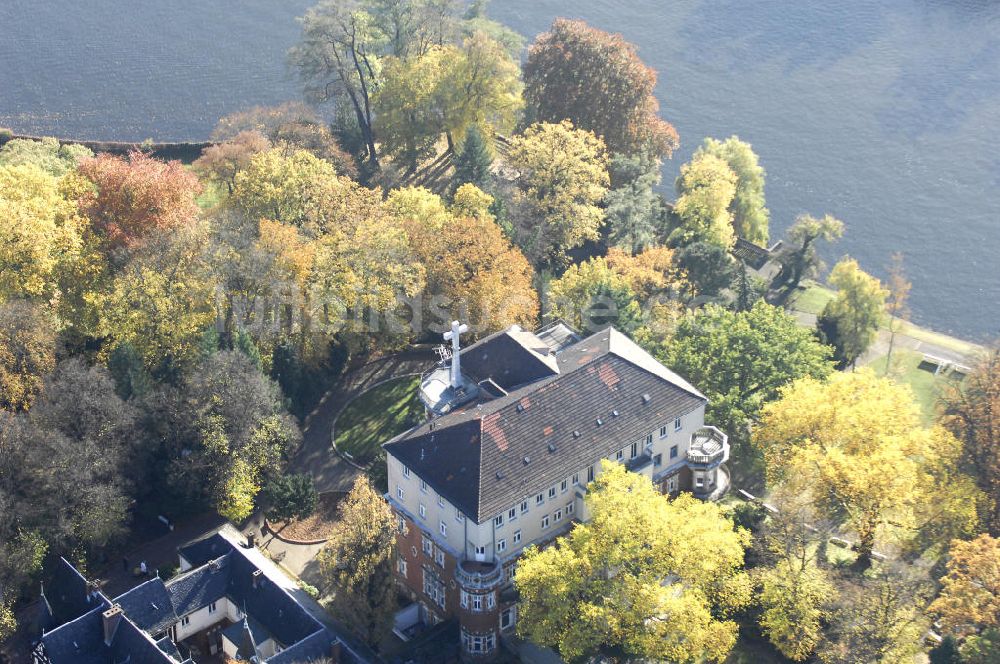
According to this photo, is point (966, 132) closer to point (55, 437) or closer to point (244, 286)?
point (244, 286)

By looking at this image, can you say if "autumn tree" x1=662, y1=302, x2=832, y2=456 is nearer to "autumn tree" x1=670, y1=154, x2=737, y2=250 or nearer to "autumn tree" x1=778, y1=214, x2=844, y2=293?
"autumn tree" x1=670, y1=154, x2=737, y2=250

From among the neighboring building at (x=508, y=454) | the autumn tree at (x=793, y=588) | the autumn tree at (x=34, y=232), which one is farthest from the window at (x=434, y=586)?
the autumn tree at (x=34, y=232)

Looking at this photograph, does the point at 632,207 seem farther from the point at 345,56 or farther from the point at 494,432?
the point at 494,432

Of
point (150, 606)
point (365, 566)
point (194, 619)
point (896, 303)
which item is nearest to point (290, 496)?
point (194, 619)

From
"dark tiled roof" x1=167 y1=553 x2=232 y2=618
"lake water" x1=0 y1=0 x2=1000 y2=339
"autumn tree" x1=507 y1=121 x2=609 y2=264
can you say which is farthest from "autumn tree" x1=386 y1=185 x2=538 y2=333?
"lake water" x1=0 y1=0 x2=1000 y2=339

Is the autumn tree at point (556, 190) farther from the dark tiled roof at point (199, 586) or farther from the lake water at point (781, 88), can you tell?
the dark tiled roof at point (199, 586)

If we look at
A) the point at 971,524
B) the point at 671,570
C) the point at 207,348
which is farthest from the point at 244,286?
the point at 971,524
